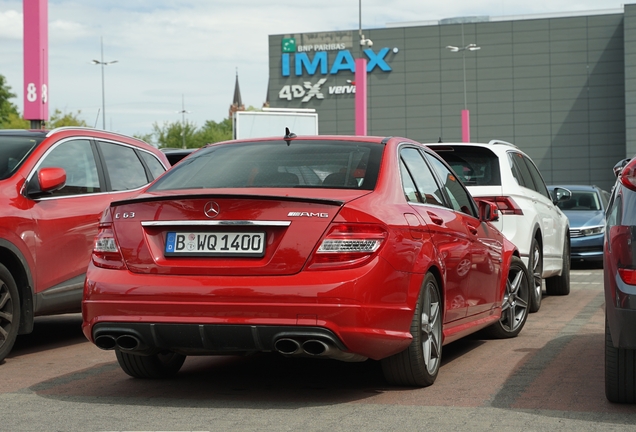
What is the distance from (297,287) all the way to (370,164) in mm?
1123

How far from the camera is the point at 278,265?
5590 millimetres

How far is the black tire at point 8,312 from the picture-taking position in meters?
7.69

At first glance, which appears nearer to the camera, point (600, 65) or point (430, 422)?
point (430, 422)

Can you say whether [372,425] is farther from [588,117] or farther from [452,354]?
[588,117]

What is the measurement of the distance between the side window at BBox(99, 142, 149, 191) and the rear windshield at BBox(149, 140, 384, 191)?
2915 millimetres

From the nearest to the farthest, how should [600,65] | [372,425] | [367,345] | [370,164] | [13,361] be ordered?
[372,425], [367,345], [370,164], [13,361], [600,65]

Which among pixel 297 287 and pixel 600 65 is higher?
pixel 600 65

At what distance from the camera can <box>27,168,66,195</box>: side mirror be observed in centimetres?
814

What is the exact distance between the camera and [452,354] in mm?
8109

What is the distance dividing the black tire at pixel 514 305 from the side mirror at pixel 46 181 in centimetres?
372

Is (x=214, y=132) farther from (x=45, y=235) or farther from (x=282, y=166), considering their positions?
(x=282, y=166)

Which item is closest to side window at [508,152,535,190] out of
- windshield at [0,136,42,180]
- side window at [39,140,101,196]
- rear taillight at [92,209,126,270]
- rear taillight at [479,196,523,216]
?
rear taillight at [479,196,523,216]

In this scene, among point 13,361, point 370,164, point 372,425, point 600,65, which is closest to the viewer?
point 372,425

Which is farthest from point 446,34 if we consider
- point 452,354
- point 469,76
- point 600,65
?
point 452,354
